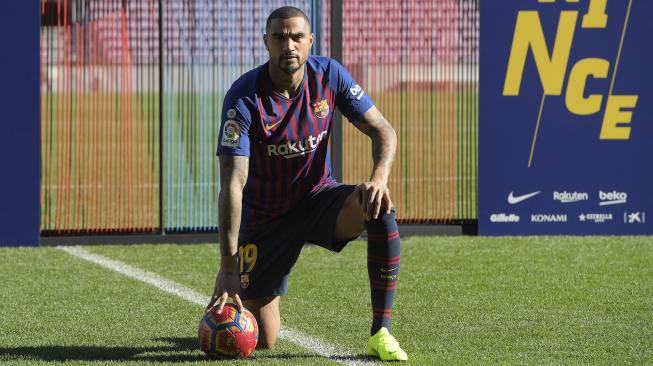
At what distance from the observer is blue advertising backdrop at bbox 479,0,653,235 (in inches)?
408

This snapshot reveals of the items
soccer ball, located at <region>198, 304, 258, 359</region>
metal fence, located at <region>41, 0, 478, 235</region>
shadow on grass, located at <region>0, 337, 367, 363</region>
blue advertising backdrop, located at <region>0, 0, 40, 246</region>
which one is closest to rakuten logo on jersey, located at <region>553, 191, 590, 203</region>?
metal fence, located at <region>41, 0, 478, 235</region>

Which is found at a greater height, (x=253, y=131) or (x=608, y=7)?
(x=608, y=7)

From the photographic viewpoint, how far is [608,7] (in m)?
10.5

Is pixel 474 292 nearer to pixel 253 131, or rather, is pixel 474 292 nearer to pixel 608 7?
pixel 253 131

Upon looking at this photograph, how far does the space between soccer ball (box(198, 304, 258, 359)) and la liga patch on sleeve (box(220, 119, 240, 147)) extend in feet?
2.43

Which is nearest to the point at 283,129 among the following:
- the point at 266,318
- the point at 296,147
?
the point at 296,147

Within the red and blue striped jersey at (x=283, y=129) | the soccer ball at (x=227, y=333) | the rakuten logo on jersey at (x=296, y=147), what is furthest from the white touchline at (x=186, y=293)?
the rakuten logo on jersey at (x=296, y=147)

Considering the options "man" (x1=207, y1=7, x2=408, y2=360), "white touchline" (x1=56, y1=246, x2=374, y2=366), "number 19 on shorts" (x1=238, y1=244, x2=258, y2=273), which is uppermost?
"man" (x1=207, y1=7, x2=408, y2=360)

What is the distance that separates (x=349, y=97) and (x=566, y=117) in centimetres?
463

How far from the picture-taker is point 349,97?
6.21 metres

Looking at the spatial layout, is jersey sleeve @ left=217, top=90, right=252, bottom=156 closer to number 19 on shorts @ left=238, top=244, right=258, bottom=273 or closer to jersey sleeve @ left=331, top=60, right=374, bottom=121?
jersey sleeve @ left=331, top=60, right=374, bottom=121

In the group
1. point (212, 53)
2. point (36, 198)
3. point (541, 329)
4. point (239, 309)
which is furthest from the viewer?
point (212, 53)

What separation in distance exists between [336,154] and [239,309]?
4.48 m

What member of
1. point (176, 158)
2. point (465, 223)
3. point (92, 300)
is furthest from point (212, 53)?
point (92, 300)
